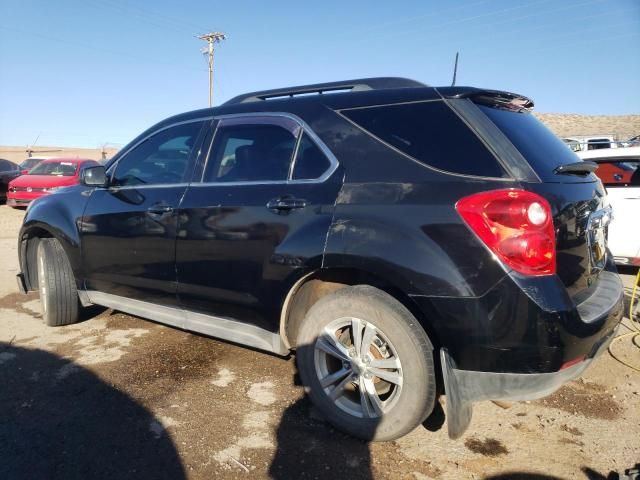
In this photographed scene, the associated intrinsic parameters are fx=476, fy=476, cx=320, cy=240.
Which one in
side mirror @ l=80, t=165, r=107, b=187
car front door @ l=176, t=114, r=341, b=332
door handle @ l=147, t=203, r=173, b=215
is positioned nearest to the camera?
car front door @ l=176, t=114, r=341, b=332

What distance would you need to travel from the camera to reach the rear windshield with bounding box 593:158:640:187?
6.28 metres

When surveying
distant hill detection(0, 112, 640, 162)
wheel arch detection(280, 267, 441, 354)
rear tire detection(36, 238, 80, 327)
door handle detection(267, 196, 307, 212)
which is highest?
distant hill detection(0, 112, 640, 162)

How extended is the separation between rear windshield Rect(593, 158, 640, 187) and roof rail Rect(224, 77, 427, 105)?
15.7 feet

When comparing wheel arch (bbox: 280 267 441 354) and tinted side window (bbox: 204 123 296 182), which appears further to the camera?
tinted side window (bbox: 204 123 296 182)

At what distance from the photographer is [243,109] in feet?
10.7

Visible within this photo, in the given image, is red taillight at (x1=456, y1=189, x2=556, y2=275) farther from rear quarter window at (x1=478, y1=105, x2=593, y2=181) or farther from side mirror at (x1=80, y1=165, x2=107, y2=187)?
side mirror at (x1=80, y1=165, x2=107, y2=187)

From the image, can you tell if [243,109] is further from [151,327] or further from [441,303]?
[151,327]

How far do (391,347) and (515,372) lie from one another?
584mm

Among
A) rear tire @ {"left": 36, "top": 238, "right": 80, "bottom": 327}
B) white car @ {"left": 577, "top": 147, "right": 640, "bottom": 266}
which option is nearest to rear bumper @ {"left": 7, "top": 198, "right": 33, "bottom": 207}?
rear tire @ {"left": 36, "top": 238, "right": 80, "bottom": 327}

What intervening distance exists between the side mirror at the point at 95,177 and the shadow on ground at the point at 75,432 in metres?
1.43

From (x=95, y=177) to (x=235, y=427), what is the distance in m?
2.28

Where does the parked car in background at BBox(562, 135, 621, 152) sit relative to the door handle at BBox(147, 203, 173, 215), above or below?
above

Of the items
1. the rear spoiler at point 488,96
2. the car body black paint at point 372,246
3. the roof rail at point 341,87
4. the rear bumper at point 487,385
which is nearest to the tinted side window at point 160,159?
the car body black paint at point 372,246

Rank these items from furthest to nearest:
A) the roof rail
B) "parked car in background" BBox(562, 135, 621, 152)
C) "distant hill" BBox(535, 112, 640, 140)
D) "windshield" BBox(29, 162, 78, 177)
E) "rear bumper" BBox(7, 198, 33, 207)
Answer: "distant hill" BBox(535, 112, 640, 140), "windshield" BBox(29, 162, 78, 177), "rear bumper" BBox(7, 198, 33, 207), "parked car in background" BBox(562, 135, 621, 152), the roof rail
